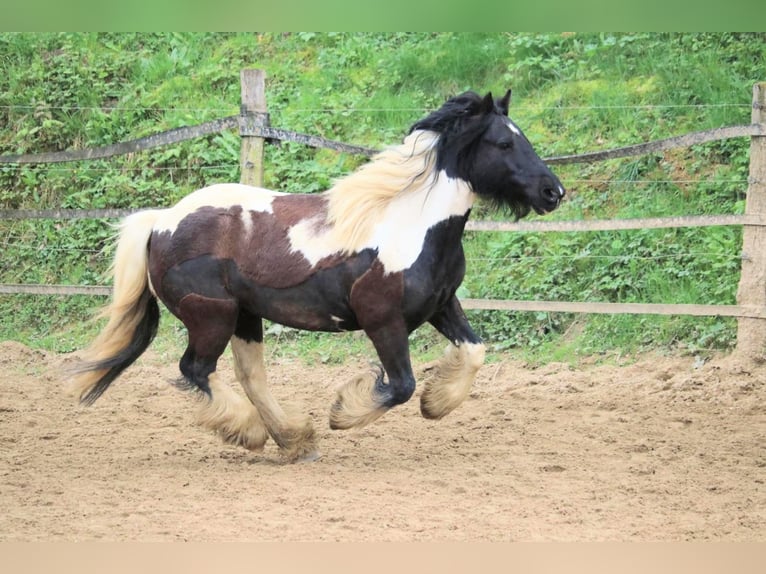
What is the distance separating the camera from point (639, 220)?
7.15 metres

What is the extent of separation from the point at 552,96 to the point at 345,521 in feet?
20.9

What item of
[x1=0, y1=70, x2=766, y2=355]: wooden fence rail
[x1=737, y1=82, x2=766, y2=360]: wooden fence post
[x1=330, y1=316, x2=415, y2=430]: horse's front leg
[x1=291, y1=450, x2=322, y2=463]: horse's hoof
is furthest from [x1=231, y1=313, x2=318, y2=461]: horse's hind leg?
[x1=737, y1=82, x2=766, y2=360]: wooden fence post

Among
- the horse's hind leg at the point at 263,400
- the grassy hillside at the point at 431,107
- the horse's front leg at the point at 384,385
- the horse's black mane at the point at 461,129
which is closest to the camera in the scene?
the horse's front leg at the point at 384,385

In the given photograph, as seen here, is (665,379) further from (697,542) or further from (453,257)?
(697,542)

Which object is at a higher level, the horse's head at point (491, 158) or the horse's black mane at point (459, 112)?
the horse's black mane at point (459, 112)

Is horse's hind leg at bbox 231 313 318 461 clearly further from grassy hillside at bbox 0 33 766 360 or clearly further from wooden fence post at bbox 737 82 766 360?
wooden fence post at bbox 737 82 766 360

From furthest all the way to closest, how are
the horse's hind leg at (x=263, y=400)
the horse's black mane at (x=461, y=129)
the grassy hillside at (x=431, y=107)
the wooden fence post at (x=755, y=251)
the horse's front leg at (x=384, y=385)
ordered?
the grassy hillside at (x=431, y=107), the wooden fence post at (x=755, y=251), the horse's hind leg at (x=263, y=400), the horse's black mane at (x=461, y=129), the horse's front leg at (x=384, y=385)

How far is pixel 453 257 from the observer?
15.9ft

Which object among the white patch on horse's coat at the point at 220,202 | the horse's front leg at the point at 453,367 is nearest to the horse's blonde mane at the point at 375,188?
the white patch on horse's coat at the point at 220,202

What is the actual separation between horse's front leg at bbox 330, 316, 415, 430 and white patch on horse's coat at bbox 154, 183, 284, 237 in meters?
0.91

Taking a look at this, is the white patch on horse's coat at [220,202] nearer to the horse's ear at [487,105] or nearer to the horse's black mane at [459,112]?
the horse's black mane at [459,112]

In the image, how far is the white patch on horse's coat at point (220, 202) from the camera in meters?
5.10

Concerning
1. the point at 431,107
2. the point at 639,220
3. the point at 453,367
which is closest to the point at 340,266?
the point at 453,367

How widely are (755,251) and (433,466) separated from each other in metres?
3.31
